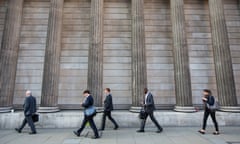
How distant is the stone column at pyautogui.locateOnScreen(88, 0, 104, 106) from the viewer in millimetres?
10078

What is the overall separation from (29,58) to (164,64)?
11046 millimetres

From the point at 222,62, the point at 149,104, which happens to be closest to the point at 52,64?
the point at 149,104

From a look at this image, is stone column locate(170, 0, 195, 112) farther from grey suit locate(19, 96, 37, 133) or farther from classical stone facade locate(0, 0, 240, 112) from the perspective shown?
grey suit locate(19, 96, 37, 133)

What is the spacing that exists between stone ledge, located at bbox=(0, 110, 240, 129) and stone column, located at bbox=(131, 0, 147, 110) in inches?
42.3

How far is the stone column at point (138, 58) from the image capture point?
1006cm

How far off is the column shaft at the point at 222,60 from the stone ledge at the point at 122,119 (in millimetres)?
1171

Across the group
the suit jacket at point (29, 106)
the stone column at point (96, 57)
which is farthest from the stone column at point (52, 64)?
the stone column at point (96, 57)

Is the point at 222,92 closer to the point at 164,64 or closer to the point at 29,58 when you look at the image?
the point at 164,64

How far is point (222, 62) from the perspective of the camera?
1050 cm

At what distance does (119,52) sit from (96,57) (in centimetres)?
245

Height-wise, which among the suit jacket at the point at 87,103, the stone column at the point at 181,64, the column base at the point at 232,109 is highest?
the stone column at the point at 181,64

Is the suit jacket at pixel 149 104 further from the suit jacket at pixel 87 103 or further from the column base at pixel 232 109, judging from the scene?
the column base at pixel 232 109

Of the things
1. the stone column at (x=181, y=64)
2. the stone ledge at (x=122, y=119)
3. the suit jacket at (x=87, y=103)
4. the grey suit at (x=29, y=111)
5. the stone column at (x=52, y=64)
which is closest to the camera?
the suit jacket at (x=87, y=103)

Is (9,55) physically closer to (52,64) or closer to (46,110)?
(52,64)
